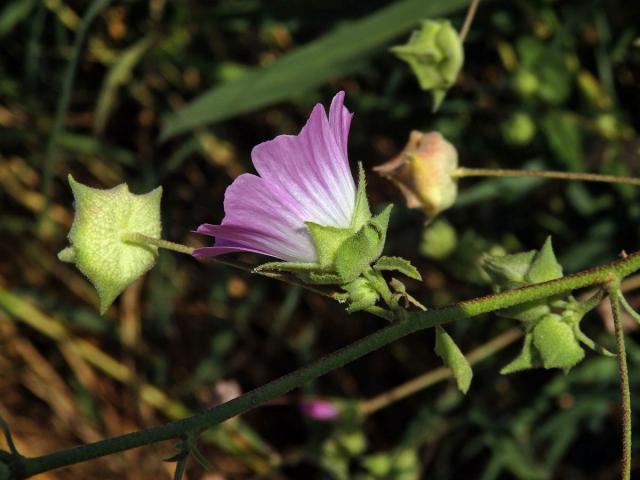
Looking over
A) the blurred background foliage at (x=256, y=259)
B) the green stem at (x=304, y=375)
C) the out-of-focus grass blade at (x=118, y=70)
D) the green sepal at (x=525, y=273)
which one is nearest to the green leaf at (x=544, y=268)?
the green sepal at (x=525, y=273)

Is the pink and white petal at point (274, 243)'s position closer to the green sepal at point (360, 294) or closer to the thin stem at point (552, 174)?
the green sepal at point (360, 294)

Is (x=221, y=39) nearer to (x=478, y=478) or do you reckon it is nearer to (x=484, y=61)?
(x=484, y=61)

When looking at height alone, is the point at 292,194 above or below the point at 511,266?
above

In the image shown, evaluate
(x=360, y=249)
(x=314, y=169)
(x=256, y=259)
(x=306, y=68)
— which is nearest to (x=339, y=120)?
(x=314, y=169)

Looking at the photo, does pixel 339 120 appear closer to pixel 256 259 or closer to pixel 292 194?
pixel 292 194

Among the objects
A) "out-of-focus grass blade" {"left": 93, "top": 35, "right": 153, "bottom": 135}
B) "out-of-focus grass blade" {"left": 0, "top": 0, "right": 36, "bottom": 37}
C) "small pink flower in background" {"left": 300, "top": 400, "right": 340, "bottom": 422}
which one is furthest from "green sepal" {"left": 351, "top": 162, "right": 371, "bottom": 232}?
"out-of-focus grass blade" {"left": 0, "top": 0, "right": 36, "bottom": 37}

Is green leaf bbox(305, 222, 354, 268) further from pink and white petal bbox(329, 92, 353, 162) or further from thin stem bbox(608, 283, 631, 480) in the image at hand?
thin stem bbox(608, 283, 631, 480)
